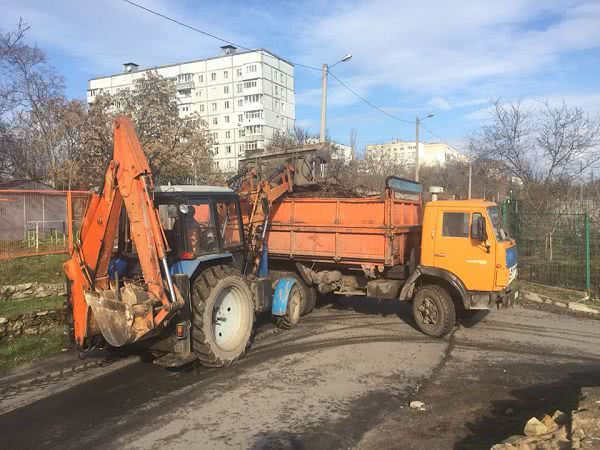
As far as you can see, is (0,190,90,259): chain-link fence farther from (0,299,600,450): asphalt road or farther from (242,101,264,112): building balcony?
(242,101,264,112): building balcony

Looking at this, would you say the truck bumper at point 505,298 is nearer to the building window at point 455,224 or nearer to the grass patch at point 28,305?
the building window at point 455,224

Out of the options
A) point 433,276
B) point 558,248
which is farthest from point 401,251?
point 558,248

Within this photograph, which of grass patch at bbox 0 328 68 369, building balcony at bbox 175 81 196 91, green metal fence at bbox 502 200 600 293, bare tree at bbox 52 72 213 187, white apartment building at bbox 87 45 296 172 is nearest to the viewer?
grass patch at bbox 0 328 68 369

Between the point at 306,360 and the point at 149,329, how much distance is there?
2.50 meters

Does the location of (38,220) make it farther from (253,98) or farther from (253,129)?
(253,98)

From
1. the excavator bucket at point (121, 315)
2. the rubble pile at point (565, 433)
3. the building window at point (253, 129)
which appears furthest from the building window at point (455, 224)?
the building window at point (253, 129)

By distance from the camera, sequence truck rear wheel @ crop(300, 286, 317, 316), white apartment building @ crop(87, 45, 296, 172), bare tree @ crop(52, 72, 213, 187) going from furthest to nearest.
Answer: white apartment building @ crop(87, 45, 296, 172) < bare tree @ crop(52, 72, 213, 187) < truck rear wheel @ crop(300, 286, 317, 316)

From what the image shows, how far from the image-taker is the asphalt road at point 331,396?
4746 millimetres

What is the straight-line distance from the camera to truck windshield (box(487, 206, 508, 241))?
8414mm

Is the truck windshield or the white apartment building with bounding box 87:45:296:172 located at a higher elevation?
the white apartment building with bounding box 87:45:296:172

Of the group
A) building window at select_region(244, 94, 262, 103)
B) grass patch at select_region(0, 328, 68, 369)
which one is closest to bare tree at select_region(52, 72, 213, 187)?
grass patch at select_region(0, 328, 68, 369)

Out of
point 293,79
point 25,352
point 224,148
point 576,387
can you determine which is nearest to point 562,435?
point 576,387

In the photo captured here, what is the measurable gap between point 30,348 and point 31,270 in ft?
13.5

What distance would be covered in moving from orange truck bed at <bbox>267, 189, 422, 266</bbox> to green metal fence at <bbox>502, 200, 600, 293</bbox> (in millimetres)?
3760
